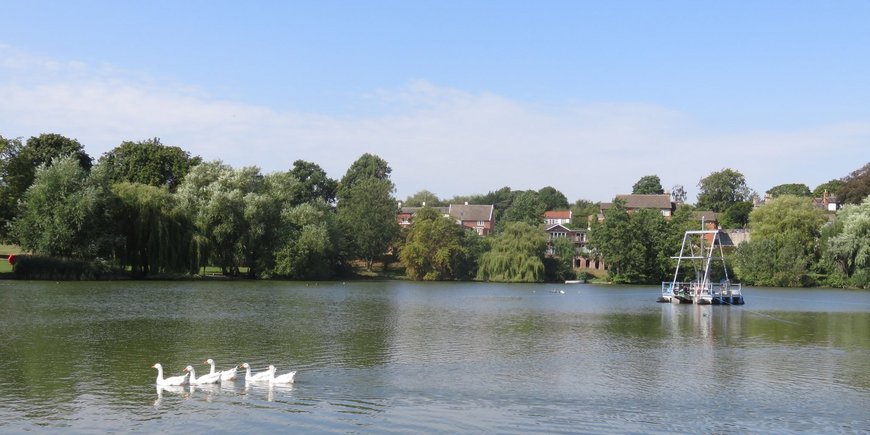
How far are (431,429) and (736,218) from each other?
157m

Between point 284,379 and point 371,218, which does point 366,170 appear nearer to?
point 371,218

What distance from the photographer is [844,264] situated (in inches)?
3839

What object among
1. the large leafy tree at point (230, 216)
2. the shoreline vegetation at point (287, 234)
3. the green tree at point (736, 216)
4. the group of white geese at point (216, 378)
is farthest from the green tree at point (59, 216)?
the green tree at point (736, 216)

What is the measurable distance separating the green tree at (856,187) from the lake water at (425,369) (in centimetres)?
7862

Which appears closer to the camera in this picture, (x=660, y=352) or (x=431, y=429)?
(x=431, y=429)

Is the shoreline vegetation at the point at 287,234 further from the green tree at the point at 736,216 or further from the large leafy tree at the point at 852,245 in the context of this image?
the green tree at the point at 736,216

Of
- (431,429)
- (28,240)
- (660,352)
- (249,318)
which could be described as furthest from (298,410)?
(28,240)

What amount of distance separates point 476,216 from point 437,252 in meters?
76.6

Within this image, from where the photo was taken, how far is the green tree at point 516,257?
105625 mm

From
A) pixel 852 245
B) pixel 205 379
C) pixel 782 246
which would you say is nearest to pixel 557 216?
pixel 782 246

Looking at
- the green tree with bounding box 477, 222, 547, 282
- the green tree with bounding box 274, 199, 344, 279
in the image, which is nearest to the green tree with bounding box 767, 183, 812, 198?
the green tree with bounding box 477, 222, 547, 282

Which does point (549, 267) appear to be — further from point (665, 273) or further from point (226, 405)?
point (226, 405)

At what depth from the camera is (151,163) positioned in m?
98.6

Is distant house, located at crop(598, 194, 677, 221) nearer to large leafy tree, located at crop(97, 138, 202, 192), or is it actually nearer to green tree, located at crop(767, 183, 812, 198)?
green tree, located at crop(767, 183, 812, 198)
